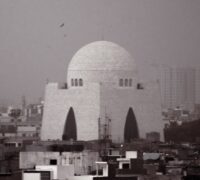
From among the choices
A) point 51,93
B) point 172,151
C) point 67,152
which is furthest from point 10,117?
point 67,152

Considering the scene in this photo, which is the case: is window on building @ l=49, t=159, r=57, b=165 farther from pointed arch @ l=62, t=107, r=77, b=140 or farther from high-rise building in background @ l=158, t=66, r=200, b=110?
high-rise building in background @ l=158, t=66, r=200, b=110

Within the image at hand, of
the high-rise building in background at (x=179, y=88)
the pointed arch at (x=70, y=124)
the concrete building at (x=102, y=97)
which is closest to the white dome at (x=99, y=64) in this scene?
the concrete building at (x=102, y=97)

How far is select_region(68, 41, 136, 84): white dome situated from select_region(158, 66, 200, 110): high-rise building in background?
19.7ft

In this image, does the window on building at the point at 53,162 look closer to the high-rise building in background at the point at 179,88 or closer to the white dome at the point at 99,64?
the white dome at the point at 99,64

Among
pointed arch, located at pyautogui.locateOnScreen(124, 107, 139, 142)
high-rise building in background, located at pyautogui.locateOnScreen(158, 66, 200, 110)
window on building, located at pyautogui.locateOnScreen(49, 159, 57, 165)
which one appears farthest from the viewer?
high-rise building in background, located at pyautogui.locateOnScreen(158, 66, 200, 110)

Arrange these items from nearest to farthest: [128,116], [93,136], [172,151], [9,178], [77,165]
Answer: [9,178]
[77,165]
[172,151]
[93,136]
[128,116]

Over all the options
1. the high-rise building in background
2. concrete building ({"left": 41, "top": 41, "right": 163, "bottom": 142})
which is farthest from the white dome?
the high-rise building in background

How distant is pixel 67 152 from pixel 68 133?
1724 inches

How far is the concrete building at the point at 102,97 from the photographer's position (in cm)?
7588

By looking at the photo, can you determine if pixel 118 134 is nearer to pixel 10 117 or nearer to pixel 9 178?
pixel 10 117

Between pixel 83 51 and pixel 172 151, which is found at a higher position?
pixel 83 51

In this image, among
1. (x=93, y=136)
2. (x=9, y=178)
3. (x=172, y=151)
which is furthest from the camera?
(x=93, y=136)

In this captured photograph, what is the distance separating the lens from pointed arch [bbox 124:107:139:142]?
75062 mm

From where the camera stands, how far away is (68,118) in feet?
253
